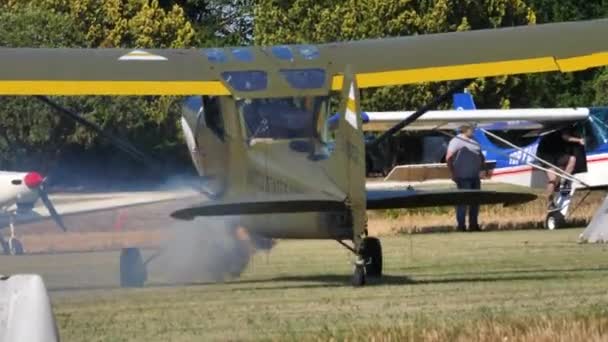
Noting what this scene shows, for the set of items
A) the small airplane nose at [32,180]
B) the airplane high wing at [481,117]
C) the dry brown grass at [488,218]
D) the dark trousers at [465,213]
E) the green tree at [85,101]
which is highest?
the small airplane nose at [32,180]

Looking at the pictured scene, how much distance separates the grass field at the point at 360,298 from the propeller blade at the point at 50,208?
1492 millimetres

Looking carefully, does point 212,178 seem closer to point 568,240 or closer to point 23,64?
point 23,64

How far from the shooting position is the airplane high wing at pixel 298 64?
12719 millimetres

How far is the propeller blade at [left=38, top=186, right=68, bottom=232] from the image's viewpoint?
1859 cm

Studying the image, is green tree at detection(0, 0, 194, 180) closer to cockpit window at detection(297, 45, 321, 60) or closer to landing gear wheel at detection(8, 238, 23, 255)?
landing gear wheel at detection(8, 238, 23, 255)

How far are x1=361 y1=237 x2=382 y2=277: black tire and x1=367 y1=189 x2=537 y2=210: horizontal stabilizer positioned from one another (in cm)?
67

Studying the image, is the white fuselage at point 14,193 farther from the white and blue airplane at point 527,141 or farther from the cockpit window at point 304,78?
the cockpit window at point 304,78

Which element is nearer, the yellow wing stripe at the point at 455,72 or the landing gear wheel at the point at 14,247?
the yellow wing stripe at the point at 455,72

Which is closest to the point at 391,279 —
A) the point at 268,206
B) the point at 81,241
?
the point at 268,206

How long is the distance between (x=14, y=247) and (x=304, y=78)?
8.08 m

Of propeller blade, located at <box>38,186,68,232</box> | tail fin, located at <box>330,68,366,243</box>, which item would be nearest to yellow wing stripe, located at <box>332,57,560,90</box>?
tail fin, located at <box>330,68,366,243</box>

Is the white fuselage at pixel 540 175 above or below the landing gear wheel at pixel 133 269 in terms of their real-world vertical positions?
below

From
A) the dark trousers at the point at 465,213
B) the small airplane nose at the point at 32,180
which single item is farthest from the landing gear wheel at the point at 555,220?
the small airplane nose at the point at 32,180

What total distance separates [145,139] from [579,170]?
2531 cm
